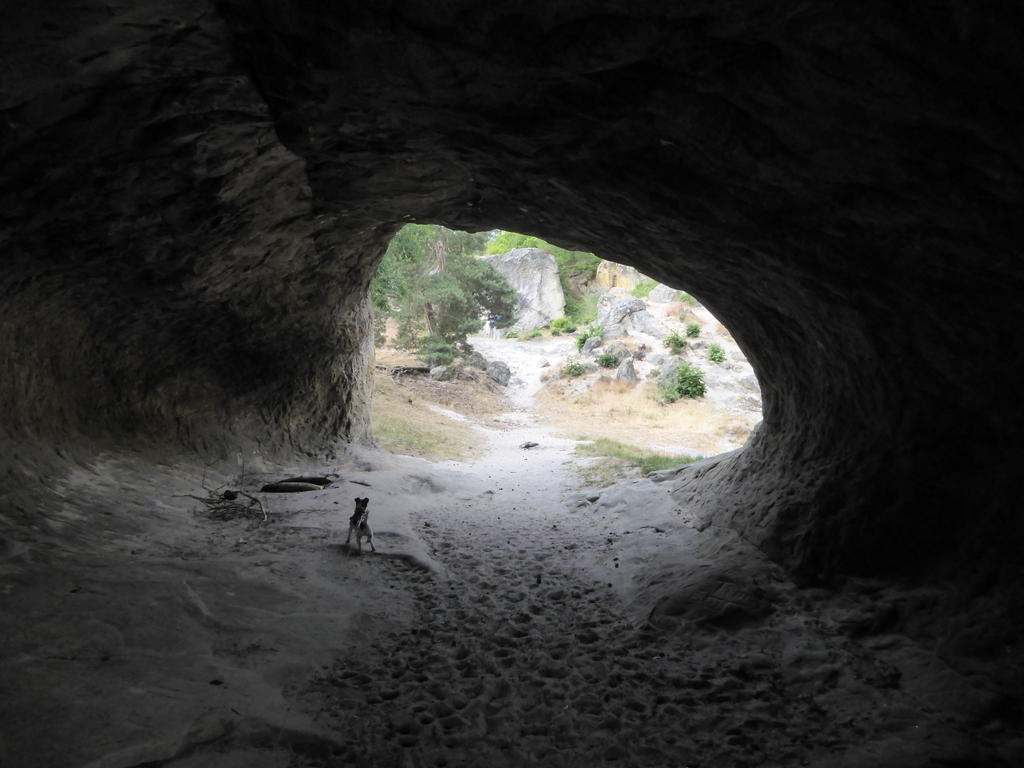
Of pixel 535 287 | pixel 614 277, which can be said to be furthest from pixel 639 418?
pixel 535 287

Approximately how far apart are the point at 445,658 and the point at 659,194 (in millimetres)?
4349

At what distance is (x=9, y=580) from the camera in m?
4.34

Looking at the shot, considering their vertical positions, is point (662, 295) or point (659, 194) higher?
point (662, 295)

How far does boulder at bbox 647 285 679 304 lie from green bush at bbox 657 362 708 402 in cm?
1442

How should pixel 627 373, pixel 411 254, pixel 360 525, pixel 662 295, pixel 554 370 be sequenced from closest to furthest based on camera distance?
pixel 360 525, pixel 411 254, pixel 627 373, pixel 554 370, pixel 662 295

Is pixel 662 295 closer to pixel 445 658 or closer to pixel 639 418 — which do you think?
pixel 639 418

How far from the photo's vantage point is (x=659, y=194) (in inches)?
190

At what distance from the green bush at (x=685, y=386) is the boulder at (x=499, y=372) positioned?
375 inches

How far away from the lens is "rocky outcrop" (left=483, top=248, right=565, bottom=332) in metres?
52.7

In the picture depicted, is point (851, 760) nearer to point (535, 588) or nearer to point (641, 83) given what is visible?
point (535, 588)

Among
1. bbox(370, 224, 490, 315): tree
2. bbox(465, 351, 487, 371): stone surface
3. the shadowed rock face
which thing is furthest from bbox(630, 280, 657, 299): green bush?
the shadowed rock face

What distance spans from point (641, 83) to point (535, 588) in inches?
189

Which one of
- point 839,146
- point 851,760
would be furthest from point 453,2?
point 851,760

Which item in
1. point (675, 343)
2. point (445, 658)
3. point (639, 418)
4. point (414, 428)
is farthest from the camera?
point (675, 343)
